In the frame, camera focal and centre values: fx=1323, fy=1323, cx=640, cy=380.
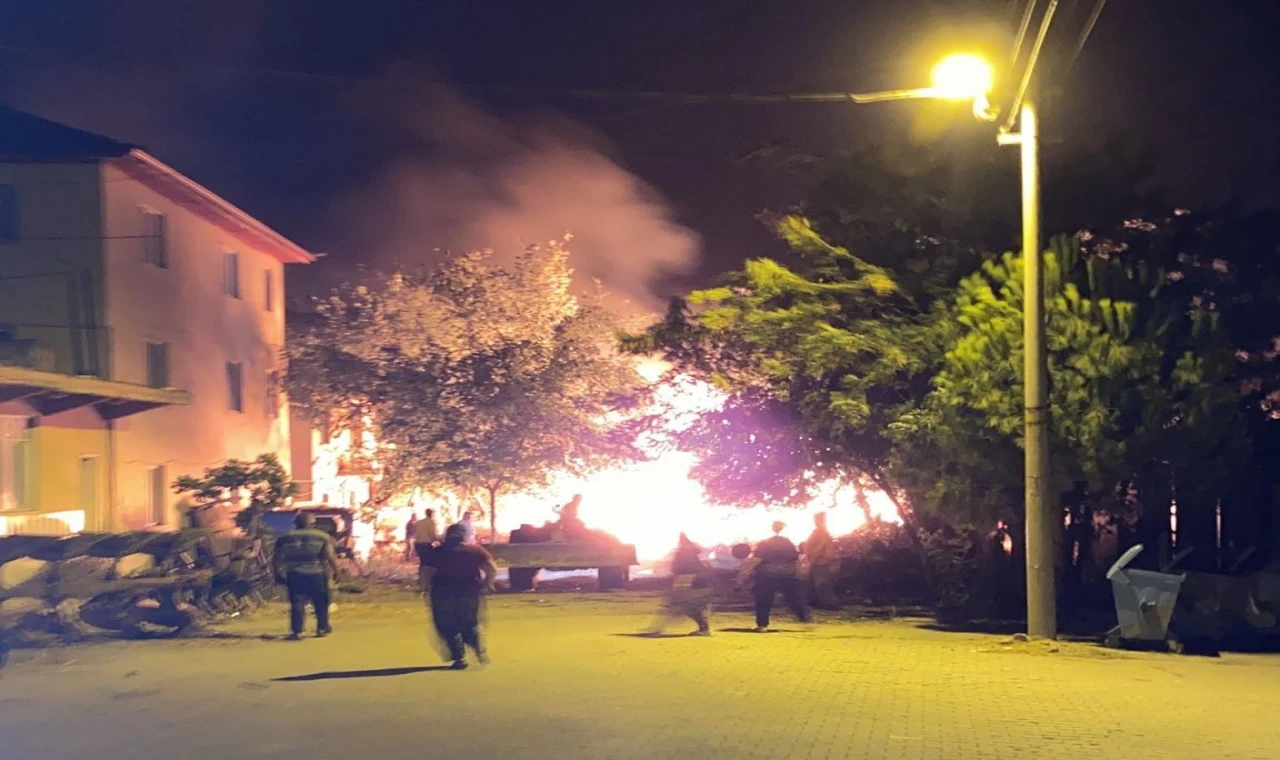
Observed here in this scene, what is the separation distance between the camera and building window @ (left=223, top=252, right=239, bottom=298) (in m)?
32.5

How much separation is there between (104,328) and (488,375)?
7966 millimetres

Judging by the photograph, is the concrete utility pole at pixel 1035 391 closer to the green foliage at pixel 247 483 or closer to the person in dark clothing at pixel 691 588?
the person in dark clothing at pixel 691 588

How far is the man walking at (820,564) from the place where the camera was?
19969 mm

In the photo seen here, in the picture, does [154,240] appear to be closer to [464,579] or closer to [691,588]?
[691,588]

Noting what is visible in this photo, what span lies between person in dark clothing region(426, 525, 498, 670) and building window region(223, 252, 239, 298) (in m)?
21.4

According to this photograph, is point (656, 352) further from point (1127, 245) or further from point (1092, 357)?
point (1092, 357)

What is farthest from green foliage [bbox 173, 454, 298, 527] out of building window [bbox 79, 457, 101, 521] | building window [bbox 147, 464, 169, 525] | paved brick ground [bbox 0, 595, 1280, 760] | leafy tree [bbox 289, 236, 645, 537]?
paved brick ground [bbox 0, 595, 1280, 760]

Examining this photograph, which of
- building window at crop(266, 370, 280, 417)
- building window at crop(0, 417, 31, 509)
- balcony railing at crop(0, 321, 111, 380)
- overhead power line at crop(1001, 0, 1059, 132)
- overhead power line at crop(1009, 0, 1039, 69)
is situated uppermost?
overhead power line at crop(1009, 0, 1039, 69)

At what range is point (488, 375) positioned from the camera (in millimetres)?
29188

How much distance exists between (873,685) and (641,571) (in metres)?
18.4

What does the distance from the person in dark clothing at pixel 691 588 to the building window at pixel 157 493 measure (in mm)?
14687

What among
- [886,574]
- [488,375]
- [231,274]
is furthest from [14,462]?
[886,574]

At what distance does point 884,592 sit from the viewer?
2120 centimetres

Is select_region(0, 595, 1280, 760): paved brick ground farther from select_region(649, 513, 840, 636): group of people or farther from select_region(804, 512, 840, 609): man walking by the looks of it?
select_region(804, 512, 840, 609): man walking
